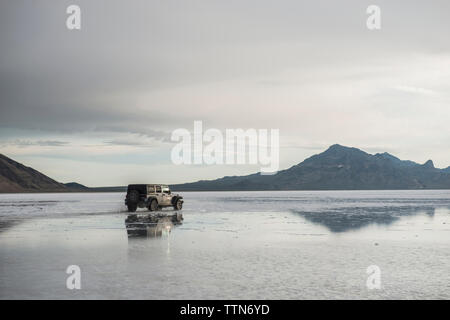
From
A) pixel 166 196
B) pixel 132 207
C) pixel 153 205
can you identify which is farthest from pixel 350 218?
pixel 132 207

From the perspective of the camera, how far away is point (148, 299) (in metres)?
9.59

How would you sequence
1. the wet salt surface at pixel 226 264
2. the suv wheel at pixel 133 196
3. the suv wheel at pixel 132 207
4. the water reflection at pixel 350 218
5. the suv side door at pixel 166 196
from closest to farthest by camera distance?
1. the wet salt surface at pixel 226 264
2. the water reflection at pixel 350 218
3. the suv wheel at pixel 133 196
4. the suv wheel at pixel 132 207
5. the suv side door at pixel 166 196

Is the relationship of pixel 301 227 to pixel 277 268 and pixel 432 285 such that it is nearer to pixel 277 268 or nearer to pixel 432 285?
pixel 277 268

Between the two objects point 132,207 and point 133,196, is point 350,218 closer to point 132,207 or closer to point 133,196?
point 133,196

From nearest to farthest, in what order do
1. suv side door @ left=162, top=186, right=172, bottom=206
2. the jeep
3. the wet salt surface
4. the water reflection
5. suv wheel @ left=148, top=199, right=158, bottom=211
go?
1. the wet salt surface
2. the water reflection
3. the jeep
4. suv wheel @ left=148, top=199, right=158, bottom=211
5. suv side door @ left=162, top=186, right=172, bottom=206
